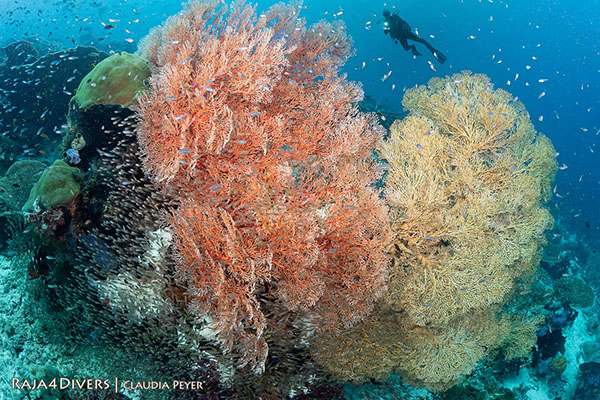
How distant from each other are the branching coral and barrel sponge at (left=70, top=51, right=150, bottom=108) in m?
0.62

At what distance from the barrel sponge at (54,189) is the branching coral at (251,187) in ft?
5.50

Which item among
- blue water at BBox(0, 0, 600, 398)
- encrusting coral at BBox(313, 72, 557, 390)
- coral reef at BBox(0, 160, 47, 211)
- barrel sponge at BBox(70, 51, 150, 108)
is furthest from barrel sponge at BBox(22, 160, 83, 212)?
blue water at BBox(0, 0, 600, 398)

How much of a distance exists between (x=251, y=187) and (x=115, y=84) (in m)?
3.28

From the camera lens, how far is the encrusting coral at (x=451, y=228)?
4.97 m

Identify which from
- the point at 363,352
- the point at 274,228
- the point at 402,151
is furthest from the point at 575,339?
the point at 274,228

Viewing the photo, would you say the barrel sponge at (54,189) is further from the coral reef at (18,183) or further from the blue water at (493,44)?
the blue water at (493,44)

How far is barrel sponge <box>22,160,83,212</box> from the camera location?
483 centimetres

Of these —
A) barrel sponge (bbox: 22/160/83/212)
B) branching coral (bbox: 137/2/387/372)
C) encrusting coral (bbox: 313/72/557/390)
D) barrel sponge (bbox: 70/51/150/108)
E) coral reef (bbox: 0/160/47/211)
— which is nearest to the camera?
branching coral (bbox: 137/2/387/372)

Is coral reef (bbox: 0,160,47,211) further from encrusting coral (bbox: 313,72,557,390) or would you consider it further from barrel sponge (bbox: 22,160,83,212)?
encrusting coral (bbox: 313,72,557,390)

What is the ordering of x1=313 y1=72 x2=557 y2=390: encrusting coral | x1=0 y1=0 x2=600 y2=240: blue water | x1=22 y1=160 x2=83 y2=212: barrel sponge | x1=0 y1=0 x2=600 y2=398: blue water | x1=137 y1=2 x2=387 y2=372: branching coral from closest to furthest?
x1=137 y1=2 x2=387 y2=372: branching coral → x1=22 y1=160 x2=83 y2=212: barrel sponge → x1=313 y1=72 x2=557 y2=390: encrusting coral → x1=0 y1=0 x2=600 y2=398: blue water → x1=0 y1=0 x2=600 y2=240: blue water

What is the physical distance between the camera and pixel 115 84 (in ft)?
17.0

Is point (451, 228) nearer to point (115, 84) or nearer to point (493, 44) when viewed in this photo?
point (115, 84)

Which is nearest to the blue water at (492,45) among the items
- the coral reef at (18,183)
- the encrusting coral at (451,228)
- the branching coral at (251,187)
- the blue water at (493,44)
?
the blue water at (493,44)

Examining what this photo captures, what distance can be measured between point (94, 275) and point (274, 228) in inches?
114
